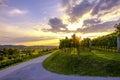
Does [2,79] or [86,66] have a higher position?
[86,66]

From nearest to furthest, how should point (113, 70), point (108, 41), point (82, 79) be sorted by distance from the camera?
point (82, 79) → point (113, 70) → point (108, 41)

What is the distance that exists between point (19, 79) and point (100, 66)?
9918 mm

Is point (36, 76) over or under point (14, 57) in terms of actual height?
under

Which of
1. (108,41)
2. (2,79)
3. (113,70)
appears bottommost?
(2,79)

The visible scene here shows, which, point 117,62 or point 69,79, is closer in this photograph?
point 69,79

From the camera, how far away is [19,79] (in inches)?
949

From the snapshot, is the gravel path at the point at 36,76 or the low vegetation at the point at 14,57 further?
the low vegetation at the point at 14,57

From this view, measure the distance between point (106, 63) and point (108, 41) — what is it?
22.3 m

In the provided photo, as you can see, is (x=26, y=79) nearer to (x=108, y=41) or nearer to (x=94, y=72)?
(x=94, y=72)

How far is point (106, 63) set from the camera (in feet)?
79.3

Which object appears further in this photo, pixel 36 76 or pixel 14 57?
pixel 14 57

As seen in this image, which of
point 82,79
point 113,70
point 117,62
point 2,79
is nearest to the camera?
point 82,79

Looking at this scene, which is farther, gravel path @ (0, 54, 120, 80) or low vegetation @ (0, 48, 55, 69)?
low vegetation @ (0, 48, 55, 69)

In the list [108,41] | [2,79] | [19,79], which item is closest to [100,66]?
[19,79]
